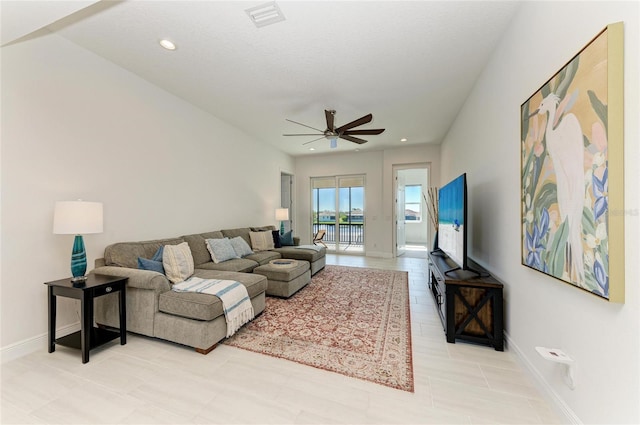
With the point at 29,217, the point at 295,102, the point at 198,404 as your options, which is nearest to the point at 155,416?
the point at 198,404

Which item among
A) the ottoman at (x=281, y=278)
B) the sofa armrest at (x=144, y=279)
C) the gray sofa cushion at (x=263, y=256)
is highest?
the sofa armrest at (x=144, y=279)

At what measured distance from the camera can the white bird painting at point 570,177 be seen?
129 centimetres

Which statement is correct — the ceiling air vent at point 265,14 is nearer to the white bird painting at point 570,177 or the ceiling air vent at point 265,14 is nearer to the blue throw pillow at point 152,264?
the white bird painting at point 570,177

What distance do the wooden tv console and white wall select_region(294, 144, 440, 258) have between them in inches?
168

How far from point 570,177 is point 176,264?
3411 mm

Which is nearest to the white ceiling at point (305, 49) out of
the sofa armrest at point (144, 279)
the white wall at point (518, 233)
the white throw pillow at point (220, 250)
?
the white wall at point (518, 233)

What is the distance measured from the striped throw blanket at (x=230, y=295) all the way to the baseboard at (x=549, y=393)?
95.6 inches

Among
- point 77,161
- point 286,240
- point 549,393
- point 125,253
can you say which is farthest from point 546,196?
point 286,240

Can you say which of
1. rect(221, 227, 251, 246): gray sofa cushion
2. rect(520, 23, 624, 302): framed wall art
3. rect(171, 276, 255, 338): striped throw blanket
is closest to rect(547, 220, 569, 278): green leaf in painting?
rect(520, 23, 624, 302): framed wall art

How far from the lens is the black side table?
2.01 m

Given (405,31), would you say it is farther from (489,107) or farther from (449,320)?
(449,320)

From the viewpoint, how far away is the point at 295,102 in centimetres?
376

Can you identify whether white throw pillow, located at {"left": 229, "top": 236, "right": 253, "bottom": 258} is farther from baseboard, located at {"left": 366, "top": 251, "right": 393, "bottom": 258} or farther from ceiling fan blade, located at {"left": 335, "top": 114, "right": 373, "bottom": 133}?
baseboard, located at {"left": 366, "top": 251, "right": 393, "bottom": 258}

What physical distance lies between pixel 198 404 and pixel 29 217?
2.25 meters
